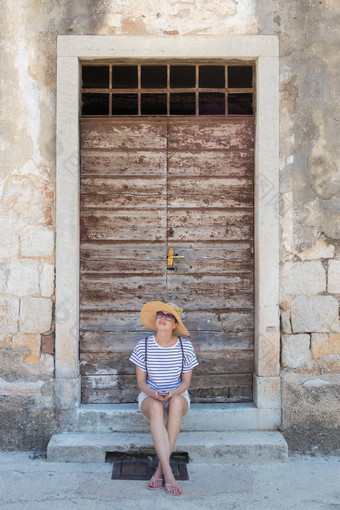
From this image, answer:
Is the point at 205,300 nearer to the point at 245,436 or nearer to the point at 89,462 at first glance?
the point at 245,436

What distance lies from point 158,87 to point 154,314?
2.12 m

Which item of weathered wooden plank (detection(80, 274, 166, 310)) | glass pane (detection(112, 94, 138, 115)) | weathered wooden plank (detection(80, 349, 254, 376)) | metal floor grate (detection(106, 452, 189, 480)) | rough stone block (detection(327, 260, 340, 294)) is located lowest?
metal floor grate (detection(106, 452, 189, 480))

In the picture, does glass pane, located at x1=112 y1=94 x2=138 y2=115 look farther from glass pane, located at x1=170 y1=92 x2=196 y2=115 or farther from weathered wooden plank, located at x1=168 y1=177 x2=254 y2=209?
weathered wooden plank, located at x1=168 y1=177 x2=254 y2=209

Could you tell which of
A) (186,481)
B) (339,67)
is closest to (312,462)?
(186,481)

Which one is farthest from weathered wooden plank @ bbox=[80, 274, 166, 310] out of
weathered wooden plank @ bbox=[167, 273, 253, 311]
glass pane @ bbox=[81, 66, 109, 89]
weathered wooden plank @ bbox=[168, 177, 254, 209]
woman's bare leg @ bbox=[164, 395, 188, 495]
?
glass pane @ bbox=[81, 66, 109, 89]

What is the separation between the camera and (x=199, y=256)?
4.42 m

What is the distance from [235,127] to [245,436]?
279cm

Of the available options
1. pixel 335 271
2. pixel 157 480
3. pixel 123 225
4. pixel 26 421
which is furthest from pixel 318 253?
pixel 26 421

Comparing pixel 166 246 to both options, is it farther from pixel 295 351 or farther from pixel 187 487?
A: pixel 187 487

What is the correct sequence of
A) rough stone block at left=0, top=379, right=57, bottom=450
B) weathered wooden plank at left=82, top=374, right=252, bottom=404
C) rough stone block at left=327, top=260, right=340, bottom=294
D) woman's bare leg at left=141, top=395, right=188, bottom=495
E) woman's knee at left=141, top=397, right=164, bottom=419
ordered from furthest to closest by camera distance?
weathered wooden plank at left=82, top=374, right=252, bottom=404, rough stone block at left=327, top=260, right=340, bottom=294, rough stone block at left=0, top=379, right=57, bottom=450, woman's knee at left=141, top=397, right=164, bottom=419, woman's bare leg at left=141, top=395, right=188, bottom=495

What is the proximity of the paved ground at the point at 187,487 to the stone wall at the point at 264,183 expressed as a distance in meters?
0.50

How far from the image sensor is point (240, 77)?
4430 millimetres

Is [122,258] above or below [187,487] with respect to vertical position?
above

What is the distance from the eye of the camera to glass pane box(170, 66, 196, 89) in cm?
441
